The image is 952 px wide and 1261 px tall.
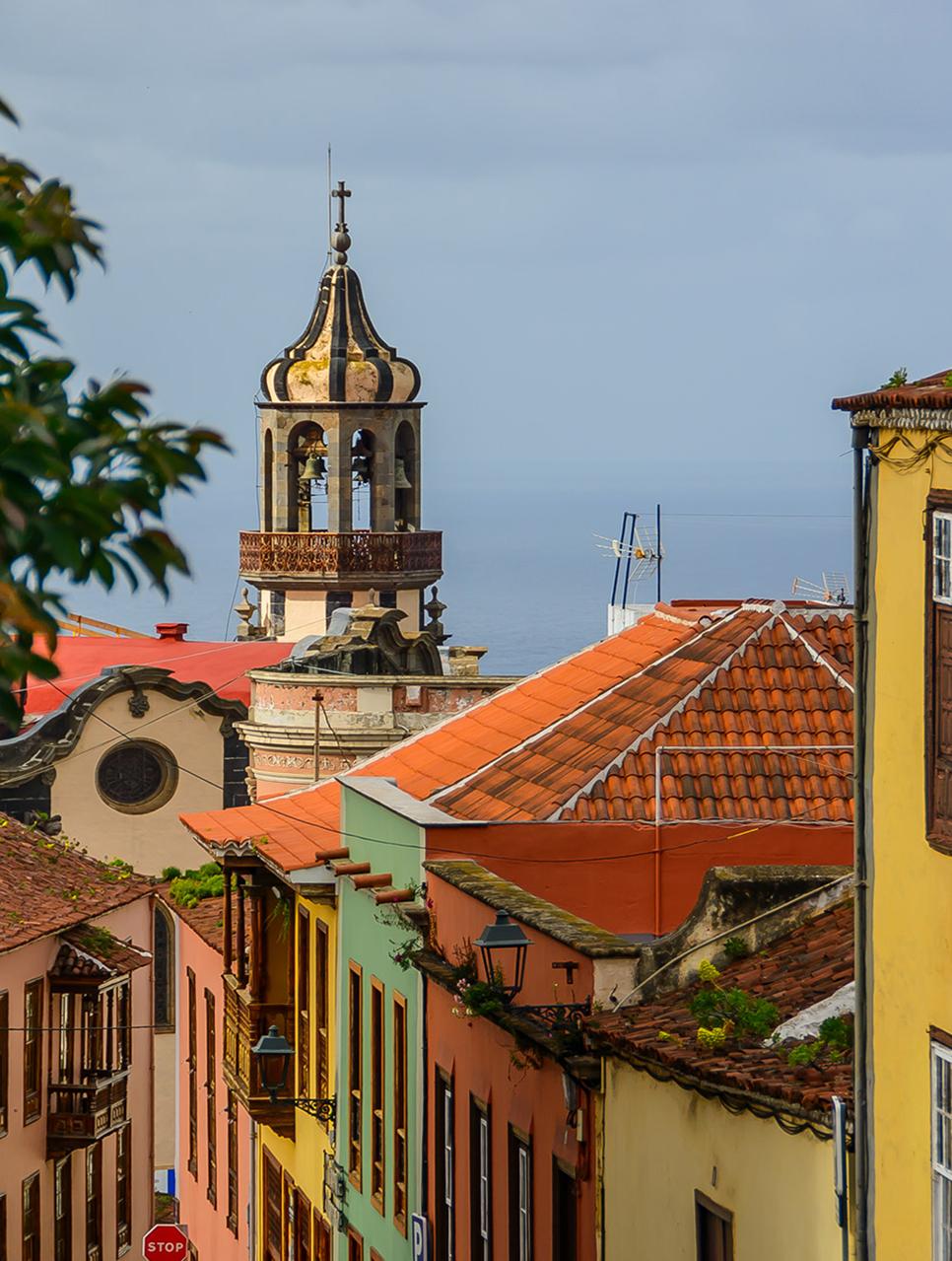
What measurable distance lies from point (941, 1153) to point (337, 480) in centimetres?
5901

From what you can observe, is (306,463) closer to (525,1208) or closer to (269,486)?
(269,486)

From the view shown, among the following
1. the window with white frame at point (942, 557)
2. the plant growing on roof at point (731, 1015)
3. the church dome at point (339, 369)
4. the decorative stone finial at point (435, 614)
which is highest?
the church dome at point (339, 369)

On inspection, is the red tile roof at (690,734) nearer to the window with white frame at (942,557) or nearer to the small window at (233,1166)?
the small window at (233,1166)

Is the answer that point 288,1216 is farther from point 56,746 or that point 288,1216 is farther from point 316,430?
point 316,430

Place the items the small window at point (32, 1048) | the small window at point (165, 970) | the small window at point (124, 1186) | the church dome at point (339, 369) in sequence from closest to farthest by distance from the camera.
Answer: the small window at point (32, 1048) < the small window at point (124, 1186) < the small window at point (165, 970) < the church dome at point (339, 369)

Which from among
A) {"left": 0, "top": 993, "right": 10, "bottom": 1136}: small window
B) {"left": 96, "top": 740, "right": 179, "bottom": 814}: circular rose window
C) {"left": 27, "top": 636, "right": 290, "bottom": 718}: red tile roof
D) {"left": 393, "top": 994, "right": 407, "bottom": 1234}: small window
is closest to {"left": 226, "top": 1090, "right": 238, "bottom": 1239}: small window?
{"left": 0, "top": 993, "right": 10, "bottom": 1136}: small window

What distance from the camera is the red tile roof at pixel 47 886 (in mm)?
39125

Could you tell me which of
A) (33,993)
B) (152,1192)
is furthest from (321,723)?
(33,993)

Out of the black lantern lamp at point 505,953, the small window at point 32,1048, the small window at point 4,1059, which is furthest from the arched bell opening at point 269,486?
the black lantern lamp at point 505,953

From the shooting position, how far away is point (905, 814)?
14.4m

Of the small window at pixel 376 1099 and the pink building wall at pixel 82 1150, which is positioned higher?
the small window at pixel 376 1099

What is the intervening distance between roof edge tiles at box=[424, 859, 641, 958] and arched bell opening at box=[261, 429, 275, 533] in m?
49.4

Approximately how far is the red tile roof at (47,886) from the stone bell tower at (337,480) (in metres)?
26.1

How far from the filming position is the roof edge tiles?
62.3ft
